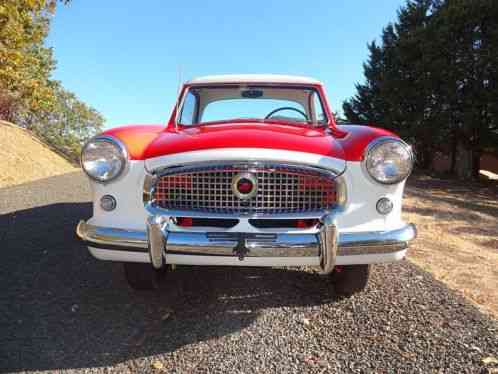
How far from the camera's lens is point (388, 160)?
2.01m

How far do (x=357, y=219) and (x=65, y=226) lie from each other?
12.6 ft

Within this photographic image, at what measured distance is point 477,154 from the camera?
15.0 metres

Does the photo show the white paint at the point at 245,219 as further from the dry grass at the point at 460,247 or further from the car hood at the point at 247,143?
the dry grass at the point at 460,247

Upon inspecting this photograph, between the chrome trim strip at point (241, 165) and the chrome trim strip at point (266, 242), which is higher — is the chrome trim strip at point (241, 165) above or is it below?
above

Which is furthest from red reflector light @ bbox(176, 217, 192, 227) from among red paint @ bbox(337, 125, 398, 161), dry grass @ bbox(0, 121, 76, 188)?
dry grass @ bbox(0, 121, 76, 188)

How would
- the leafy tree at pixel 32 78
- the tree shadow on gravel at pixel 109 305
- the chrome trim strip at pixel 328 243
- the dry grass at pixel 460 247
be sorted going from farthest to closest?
the leafy tree at pixel 32 78 < the dry grass at pixel 460 247 < the tree shadow on gravel at pixel 109 305 < the chrome trim strip at pixel 328 243

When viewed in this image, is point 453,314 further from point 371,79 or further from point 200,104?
point 371,79

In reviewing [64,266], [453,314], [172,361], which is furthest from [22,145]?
[453,314]

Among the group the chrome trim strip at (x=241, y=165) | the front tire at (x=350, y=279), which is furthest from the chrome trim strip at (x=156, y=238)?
the front tire at (x=350, y=279)

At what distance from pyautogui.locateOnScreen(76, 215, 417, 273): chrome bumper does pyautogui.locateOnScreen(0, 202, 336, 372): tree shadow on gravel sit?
1.83 ft

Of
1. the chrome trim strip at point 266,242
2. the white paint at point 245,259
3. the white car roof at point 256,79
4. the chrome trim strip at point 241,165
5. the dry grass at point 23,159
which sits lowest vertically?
the dry grass at point 23,159

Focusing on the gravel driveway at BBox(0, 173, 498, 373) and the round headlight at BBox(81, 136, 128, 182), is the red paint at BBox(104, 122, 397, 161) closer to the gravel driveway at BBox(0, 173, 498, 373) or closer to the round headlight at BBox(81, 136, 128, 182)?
the round headlight at BBox(81, 136, 128, 182)

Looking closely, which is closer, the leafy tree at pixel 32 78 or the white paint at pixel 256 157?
the white paint at pixel 256 157

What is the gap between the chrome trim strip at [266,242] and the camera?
180cm
